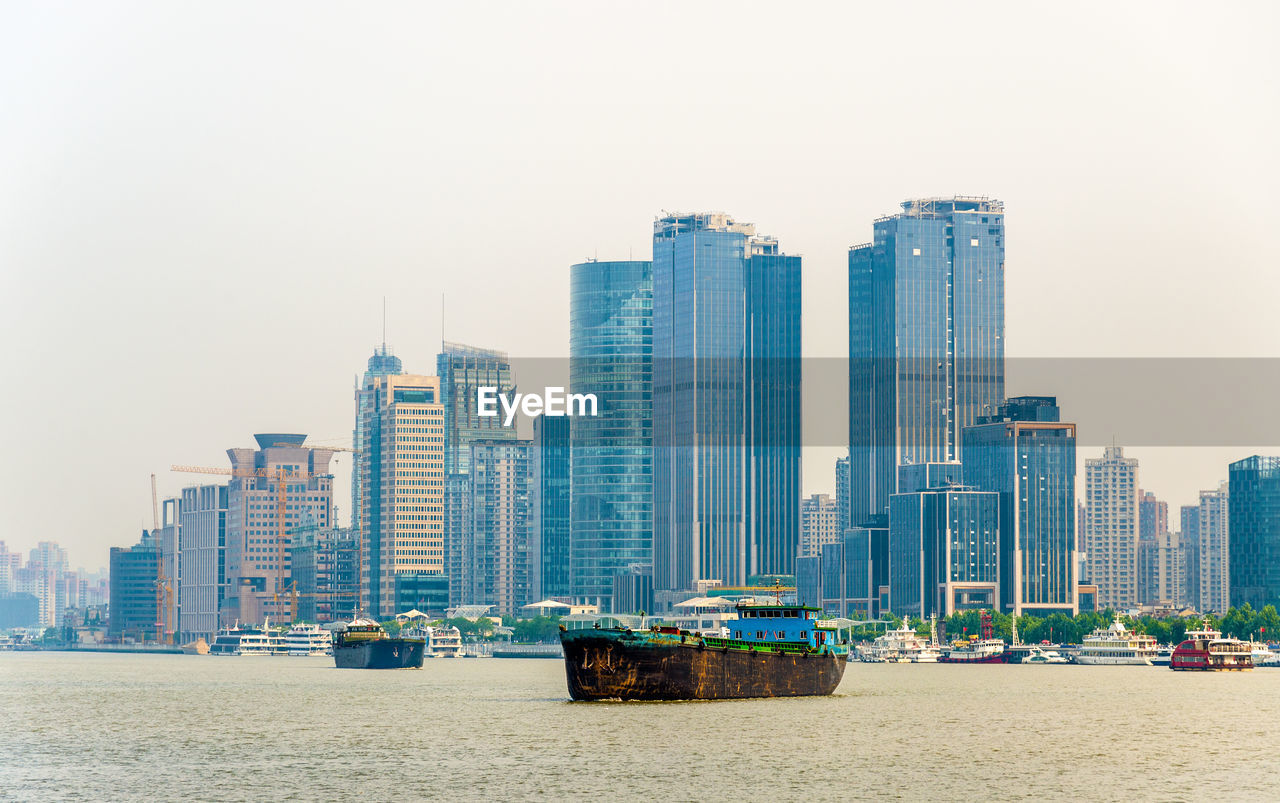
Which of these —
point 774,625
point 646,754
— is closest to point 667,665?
point 774,625

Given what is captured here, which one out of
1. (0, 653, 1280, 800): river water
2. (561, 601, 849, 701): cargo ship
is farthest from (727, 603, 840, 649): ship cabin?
(0, 653, 1280, 800): river water

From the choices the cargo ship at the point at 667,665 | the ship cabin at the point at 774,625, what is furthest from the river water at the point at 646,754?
the ship cabin at the point at 774,625

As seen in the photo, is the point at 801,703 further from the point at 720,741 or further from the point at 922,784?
the point at 922,784

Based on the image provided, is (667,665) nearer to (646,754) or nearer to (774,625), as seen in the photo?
(774,625)

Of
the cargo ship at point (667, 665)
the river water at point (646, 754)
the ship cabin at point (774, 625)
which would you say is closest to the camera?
the river water at point (646, 754)

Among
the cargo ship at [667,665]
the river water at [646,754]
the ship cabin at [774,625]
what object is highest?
the ship cabin at [774,625]

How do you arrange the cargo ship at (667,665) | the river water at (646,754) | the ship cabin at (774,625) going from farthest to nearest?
1. the ship cabin at (774,625)
2. the cargo ship at (667,665)
3. the river water at (646,754)

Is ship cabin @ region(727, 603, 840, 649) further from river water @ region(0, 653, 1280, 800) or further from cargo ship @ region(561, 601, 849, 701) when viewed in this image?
river water @ region(0, 653, 1280, 800)

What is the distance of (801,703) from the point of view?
190 metres

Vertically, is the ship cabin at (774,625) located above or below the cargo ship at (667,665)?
above

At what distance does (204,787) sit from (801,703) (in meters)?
82.6

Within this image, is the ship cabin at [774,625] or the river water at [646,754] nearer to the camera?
the river water at [646,754]

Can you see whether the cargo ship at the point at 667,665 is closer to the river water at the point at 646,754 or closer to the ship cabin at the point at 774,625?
the ship cabin at the point at 774,625

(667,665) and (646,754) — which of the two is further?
(667,665)
